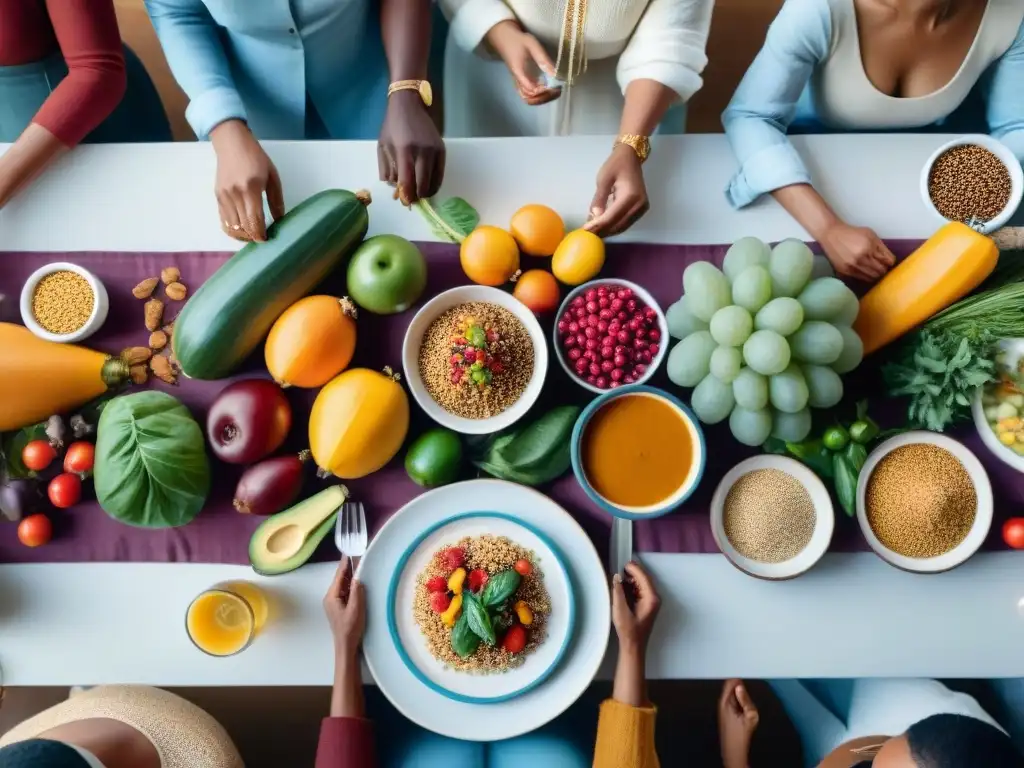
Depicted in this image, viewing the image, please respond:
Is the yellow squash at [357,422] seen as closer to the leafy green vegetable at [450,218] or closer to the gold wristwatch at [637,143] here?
the leafy green vegetable at [450,218]

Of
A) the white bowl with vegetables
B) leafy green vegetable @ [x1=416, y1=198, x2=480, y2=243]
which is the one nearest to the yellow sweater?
the white bowl with vegetables

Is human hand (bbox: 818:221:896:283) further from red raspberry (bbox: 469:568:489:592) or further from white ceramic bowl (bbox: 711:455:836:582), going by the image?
red raspberry (bbox: 469:568:489:592)

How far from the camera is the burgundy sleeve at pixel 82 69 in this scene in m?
0.92

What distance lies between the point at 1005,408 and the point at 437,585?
783mm

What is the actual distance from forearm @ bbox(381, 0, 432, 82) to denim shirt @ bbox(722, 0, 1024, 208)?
→ 0.48 meters

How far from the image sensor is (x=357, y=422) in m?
0.80

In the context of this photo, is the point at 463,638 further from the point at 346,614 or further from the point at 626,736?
the point at 626,736

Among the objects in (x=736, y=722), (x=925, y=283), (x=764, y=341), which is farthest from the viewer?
(x=736, y=722)

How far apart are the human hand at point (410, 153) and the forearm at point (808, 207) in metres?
0.50

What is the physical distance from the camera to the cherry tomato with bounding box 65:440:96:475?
2.76ft

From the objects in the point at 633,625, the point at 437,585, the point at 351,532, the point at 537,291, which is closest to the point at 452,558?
the point at 437,585

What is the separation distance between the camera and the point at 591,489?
82 cm

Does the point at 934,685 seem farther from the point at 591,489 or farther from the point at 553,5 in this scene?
the point at 553,5

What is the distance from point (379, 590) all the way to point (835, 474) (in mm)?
637
